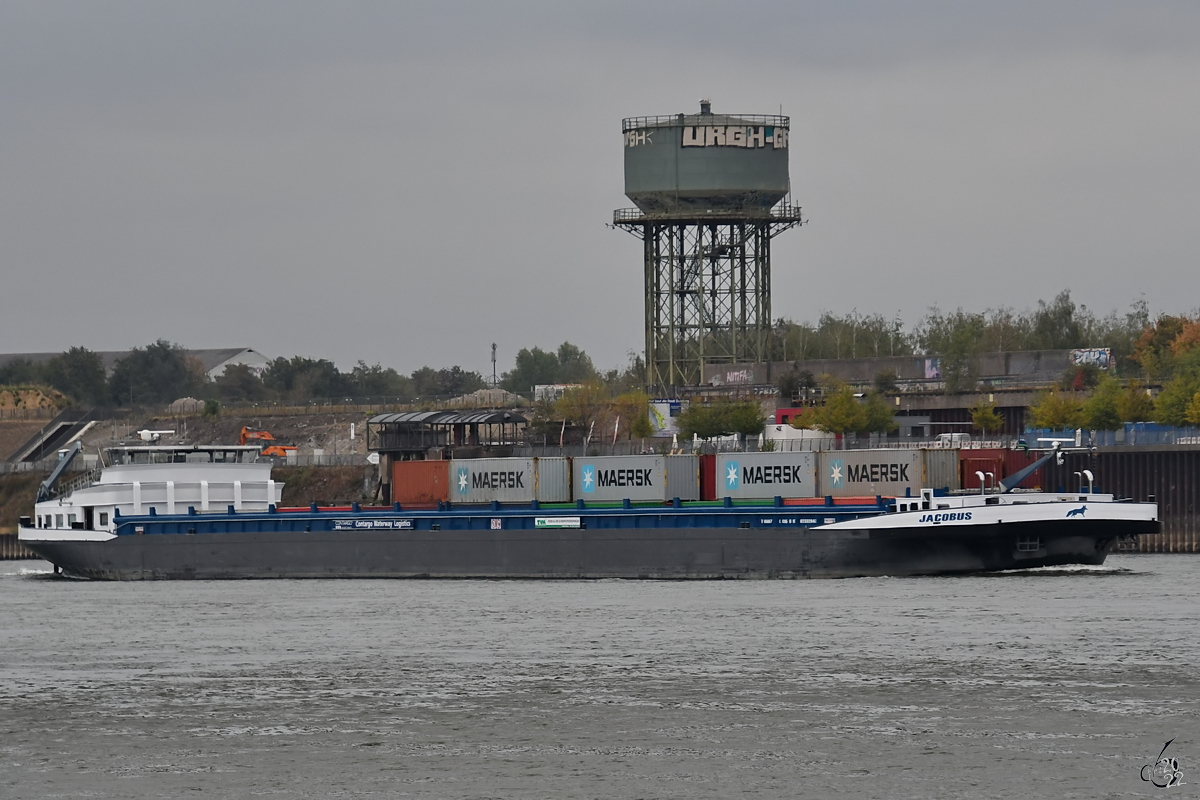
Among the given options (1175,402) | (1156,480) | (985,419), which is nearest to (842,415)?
(985,419)

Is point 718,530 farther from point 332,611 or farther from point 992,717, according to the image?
point 992,717

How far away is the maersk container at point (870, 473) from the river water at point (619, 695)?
9.02 metres

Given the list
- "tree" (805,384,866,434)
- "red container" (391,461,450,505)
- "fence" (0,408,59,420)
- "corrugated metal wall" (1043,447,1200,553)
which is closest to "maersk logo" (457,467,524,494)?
"red container" (391,461,450,505)

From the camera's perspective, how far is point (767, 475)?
220ft

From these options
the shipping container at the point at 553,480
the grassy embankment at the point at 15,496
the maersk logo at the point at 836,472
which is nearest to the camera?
the maersk logo at the point at 836,472

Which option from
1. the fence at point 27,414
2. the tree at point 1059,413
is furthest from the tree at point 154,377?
the tree at point 1059,413

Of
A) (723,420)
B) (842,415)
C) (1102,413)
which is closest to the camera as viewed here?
(1102,413)

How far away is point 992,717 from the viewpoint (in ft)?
107

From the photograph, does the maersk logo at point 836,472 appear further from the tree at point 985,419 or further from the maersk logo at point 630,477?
the tree at point 985,419

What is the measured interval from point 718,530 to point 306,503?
55704 mm

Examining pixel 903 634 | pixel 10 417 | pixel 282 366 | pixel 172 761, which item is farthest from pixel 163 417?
pixel 172 761

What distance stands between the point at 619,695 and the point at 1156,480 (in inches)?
2044

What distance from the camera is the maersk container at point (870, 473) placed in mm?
65750

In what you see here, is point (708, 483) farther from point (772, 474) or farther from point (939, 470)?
point (939, 470)
